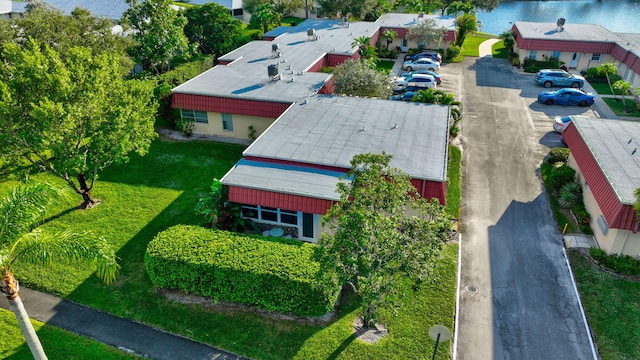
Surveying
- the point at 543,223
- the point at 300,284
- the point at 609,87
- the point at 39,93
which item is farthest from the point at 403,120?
the point at 609,87

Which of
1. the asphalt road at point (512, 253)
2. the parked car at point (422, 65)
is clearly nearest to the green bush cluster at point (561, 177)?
the asphalt road at point (512, 253)

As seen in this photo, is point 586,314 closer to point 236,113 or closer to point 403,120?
point 403,120

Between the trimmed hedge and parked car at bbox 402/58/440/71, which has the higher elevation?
parked car at bbox 402/58/440/71

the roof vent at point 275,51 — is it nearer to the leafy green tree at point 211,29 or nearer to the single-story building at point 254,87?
the single-story building at point 254,87

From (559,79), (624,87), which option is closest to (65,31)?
(559,79)

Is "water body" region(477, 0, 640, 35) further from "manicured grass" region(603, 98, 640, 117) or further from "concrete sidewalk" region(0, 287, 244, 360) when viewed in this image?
"concrete sidewalk" region(0, 287, 244, 360)

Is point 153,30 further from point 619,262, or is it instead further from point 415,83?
point 619,262

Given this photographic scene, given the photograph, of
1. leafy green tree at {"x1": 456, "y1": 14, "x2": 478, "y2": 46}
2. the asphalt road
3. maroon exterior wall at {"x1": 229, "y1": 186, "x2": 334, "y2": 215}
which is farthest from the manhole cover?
leafy green tree at {"x1": 456, "y1": 14, "x2": 478, "y2": 46}
